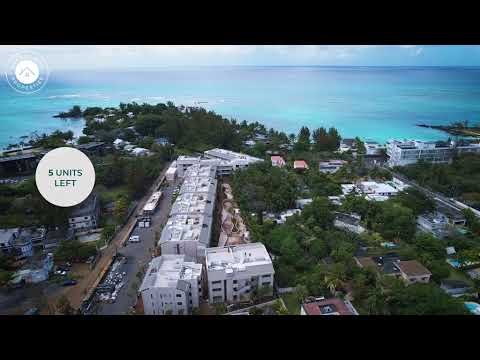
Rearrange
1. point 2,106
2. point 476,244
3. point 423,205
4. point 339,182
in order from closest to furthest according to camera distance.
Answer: point 2,106 < point 476,244 < point 423,205 < point 339,182

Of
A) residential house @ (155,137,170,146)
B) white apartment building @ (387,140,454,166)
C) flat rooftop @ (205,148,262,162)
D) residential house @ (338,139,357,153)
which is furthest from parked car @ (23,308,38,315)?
residential house @ (338,139,357,153)

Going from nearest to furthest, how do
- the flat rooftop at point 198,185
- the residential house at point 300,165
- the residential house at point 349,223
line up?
the residential house at point 349,223 < the flat rooftop at point 198,185 < the residential house at point 300,165

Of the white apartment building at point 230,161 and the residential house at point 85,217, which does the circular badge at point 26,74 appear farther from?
the white apartment building at point 230,161

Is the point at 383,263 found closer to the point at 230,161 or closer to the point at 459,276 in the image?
the point at 459,276

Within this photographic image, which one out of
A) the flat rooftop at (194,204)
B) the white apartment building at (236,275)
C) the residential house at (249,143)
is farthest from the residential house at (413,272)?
the residential house at (249,143)

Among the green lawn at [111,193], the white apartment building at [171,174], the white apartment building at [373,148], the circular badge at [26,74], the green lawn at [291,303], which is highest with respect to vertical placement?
the circular badge at [26,74]
